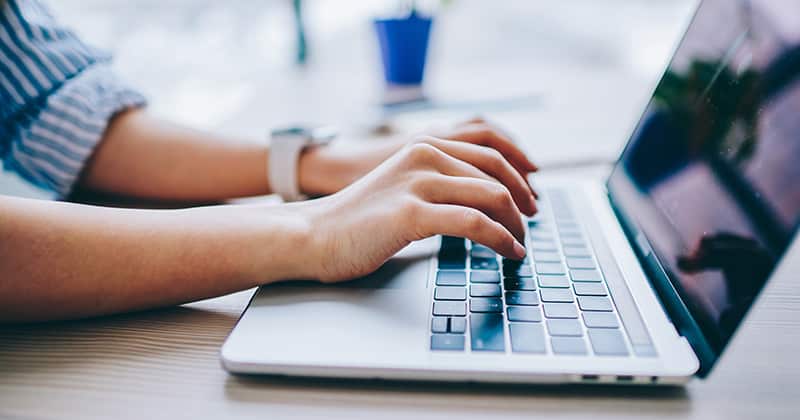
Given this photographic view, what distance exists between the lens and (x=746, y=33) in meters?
0.40

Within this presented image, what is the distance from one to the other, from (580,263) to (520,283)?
0.22 feet

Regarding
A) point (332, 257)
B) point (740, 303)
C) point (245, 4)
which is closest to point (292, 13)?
point (245, 4)

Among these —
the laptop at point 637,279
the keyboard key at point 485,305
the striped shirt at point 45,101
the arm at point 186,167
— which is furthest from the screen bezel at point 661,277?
the striped shirt at point 45,101

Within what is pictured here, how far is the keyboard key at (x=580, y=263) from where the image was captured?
0.44 metres

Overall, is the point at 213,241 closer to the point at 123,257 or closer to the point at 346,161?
the point at 123,257

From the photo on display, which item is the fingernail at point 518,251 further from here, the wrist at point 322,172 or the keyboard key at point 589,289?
the wrist at point 322,172

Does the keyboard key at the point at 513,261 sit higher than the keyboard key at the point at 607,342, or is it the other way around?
the keyboard key at the point at 607,342

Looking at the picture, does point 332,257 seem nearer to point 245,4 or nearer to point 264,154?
point 264,154

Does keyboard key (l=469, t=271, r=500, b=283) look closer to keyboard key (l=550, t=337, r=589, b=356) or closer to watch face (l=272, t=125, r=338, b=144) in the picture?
keyboard key (l=550, t=337, r=589, b=356)

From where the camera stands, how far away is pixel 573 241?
1.59 ft

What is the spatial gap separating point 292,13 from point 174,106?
14.6 inches

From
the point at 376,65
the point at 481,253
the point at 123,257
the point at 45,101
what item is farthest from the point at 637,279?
the point at 376,65

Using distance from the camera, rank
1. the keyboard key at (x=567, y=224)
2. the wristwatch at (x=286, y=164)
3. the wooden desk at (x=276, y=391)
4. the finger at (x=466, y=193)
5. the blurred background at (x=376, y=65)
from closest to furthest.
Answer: the wooden desk at (x=276, y=391) < the finger at (x=466, y=193) < the keyboard key at (x=567, y=224) < the wristwatch at (x=286, y=164) < the blurred background at (x=376, y=65)

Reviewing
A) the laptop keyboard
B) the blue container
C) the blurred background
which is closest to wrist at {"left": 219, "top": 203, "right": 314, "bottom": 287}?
the laptop keyboard
